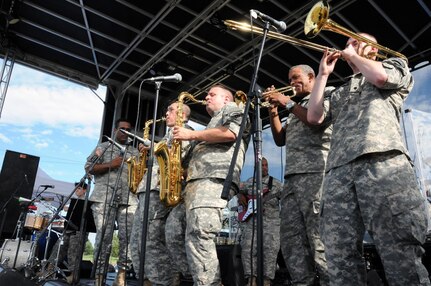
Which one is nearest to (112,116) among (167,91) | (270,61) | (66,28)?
(167,91)

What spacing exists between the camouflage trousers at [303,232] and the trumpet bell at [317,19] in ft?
3.68

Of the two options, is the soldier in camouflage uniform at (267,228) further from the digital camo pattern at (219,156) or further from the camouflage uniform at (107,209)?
the digital camo pattern at (219,156)

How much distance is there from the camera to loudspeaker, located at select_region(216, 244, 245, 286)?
4.54m

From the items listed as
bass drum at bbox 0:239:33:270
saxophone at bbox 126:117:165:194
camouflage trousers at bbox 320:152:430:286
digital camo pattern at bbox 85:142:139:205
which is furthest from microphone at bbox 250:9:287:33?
bass drum at bbox 0:239:33:270

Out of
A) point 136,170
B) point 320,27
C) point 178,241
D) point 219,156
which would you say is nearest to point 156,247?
point 178,241

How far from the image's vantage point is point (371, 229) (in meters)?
1.94

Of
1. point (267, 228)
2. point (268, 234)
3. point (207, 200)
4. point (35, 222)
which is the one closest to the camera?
point (207, 200)

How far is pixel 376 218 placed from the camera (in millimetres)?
1923

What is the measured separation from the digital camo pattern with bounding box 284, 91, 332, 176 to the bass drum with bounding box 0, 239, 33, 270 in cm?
602

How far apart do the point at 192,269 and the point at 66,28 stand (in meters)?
7.30

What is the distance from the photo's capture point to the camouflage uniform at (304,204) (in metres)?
2.67

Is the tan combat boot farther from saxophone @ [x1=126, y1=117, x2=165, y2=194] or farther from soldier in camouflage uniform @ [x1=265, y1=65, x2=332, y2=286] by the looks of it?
soldier in camouflage uniform @ [x1=265, y1=65, x2=332, y2=286]

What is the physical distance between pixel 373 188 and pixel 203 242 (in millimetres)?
1442

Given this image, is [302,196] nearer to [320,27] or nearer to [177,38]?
[320,27]
